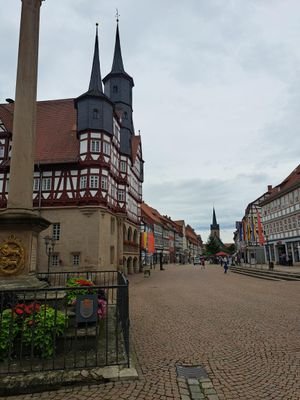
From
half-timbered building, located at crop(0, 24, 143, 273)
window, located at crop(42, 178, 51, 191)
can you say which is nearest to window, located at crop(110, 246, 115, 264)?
half-timbered building, located at crop(0, 24, 143, 273)

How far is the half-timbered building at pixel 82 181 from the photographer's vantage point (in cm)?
2523


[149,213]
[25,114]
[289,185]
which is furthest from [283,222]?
[25,114]

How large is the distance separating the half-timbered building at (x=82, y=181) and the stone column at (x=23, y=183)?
55.5ft

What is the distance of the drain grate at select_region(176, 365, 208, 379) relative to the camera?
4660 mm

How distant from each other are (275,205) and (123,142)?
2321 cm

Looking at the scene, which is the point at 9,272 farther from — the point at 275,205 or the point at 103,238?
the point at 275,205

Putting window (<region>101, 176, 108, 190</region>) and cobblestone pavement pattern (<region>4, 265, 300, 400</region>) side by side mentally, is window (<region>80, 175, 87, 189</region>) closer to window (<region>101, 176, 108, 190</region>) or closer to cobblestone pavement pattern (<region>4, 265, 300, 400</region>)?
window (<region>101, 176, 108, 190</region>)

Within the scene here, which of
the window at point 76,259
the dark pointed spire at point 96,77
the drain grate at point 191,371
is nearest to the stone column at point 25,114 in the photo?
the drain grate at point 191,371

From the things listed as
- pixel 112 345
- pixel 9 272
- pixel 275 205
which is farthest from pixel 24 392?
pixel 275 205

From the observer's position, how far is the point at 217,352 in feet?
19.1

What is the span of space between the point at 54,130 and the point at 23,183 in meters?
23.9

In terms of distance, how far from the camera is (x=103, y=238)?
2573 cm

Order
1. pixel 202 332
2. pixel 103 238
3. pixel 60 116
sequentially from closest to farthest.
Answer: pixel 202 332 < pixel 103 238 < pixel 60 116

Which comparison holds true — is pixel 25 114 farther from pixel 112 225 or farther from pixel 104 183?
pixel 112 225
